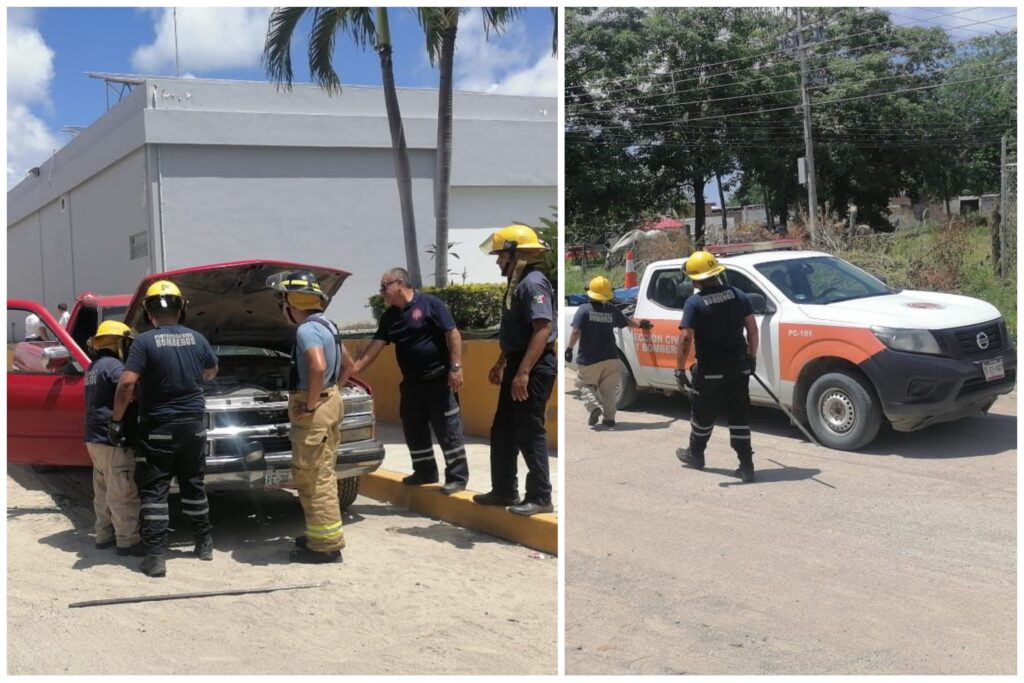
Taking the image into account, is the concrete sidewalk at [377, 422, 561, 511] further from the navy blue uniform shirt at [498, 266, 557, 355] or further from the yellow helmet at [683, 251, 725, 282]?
the yellow helmet at [683, 251, 725, 282]

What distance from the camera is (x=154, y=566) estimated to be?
17.2 feet

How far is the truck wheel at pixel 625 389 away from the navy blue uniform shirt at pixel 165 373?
8.44ft

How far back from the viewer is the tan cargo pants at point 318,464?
5.33 meters

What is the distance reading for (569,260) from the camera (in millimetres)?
4977

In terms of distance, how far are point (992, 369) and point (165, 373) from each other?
484 cm

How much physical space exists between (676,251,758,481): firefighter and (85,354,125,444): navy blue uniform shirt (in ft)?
10.2

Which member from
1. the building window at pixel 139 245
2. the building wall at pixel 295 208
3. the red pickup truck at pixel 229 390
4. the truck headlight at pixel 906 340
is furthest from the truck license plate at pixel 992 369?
the building window at pixel 139 245

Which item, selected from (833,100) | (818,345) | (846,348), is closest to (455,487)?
(818,345)

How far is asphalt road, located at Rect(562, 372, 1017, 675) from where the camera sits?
4047 millimetres

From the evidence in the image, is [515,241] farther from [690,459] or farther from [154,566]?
[154,566]

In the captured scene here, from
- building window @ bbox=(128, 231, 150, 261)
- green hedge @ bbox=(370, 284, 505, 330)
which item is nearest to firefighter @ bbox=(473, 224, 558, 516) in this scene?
green hedge @ bbox=(370, 284, 505, 330)

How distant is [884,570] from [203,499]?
3.42 m

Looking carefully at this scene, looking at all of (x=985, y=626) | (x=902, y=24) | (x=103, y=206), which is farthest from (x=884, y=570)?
(x=103, y=206)

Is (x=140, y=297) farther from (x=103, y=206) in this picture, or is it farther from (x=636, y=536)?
(x=103, y=206)
